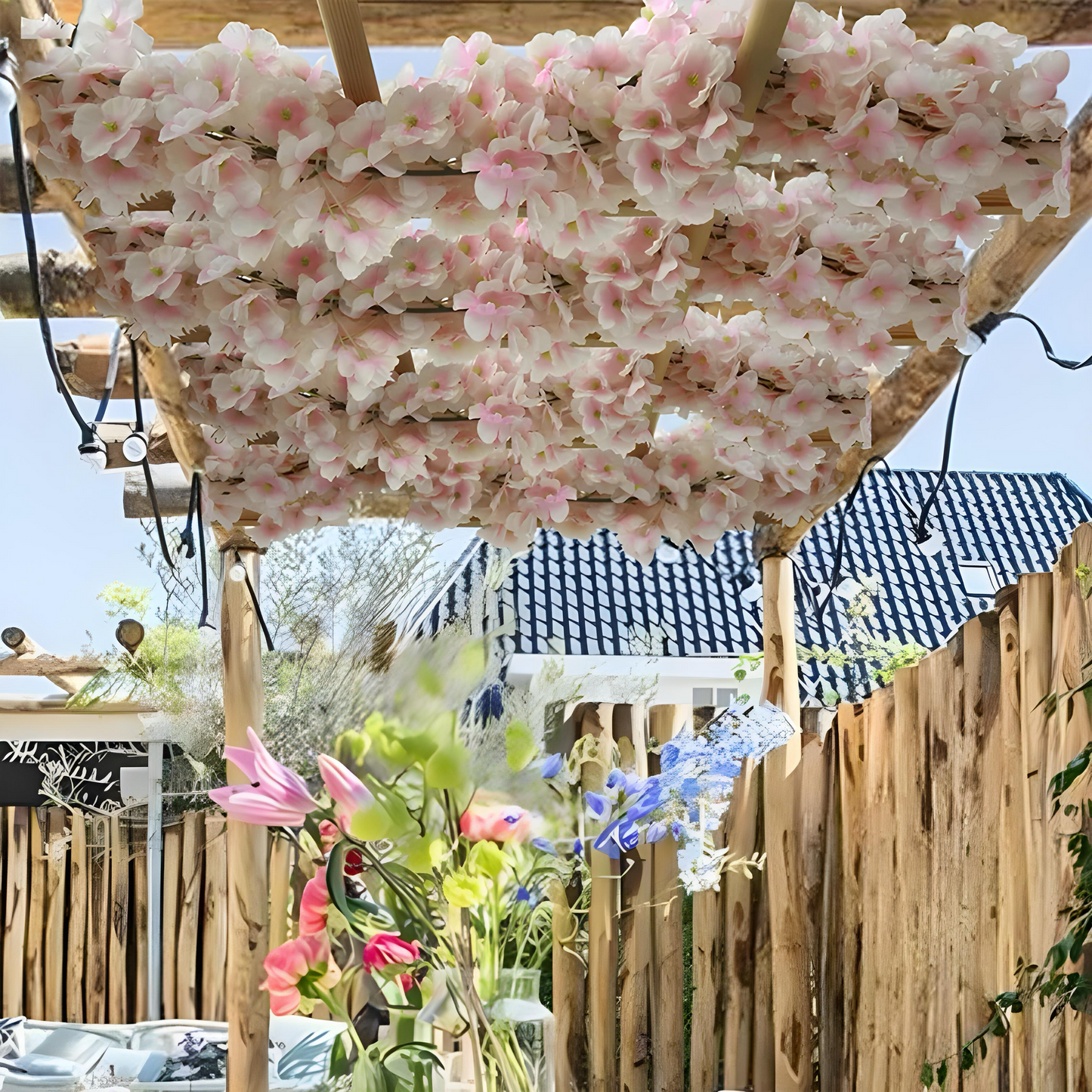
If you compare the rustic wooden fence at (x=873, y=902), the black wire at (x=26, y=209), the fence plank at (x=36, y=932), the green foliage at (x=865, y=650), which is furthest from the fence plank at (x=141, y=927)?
the black wire at (x=26, y=209)

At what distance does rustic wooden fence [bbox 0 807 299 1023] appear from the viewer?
4.87m

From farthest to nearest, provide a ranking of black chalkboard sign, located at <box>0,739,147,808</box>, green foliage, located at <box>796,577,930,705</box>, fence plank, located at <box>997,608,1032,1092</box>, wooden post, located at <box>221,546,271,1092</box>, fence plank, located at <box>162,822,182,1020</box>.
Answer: green foliage, located at <box>796,577,930,705</box>, black chalkboard sign, located at <box>0,739,147,808</box>, fence plank, located at <box>162,822,182,1020</box>, wooden post, located at <box>221,546,271,1092</box>, fence plank, located at <box>997,608,1032,1092</box>

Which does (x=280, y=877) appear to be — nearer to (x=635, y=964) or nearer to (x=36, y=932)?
(x=36, y=932)

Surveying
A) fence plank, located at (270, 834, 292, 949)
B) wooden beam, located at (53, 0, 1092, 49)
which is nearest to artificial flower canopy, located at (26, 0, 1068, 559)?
wooden beam, located at (53, 0, 1092, 49)

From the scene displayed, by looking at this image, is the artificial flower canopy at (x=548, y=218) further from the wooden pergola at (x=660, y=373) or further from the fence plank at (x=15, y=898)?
the fence plank at (x=15, y=898)

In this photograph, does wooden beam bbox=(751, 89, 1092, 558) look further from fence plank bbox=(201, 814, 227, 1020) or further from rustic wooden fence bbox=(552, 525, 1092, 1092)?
fence plank bbox=(201, 814, 227, 1020)

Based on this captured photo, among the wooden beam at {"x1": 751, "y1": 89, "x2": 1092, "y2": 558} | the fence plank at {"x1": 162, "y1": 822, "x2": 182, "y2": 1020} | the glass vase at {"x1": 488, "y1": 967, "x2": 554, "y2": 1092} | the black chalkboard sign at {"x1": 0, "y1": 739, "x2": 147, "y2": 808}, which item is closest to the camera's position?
the glass vase at {"x1": 488, "y1": 967, "x2": 554, "y2": 1092}

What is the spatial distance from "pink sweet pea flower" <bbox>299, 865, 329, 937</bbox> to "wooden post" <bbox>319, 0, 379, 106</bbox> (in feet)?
2.96

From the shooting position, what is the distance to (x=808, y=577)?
7605mm

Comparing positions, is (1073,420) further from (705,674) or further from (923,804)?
(923,804)

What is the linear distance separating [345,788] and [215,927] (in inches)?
165

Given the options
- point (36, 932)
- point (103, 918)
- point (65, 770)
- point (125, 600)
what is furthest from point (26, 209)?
point (125, 600)

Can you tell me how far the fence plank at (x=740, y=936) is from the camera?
312 centimetres

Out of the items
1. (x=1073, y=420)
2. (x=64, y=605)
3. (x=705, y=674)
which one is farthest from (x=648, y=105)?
(x=1073, y=420)
